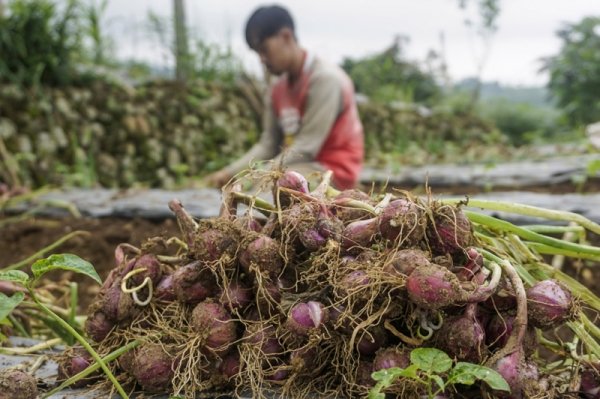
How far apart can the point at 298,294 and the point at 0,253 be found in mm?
3352

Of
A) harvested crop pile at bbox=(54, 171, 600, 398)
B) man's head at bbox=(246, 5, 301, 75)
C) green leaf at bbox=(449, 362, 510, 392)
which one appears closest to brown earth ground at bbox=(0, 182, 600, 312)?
man's head at bbox=(246, 5, 301, 75)

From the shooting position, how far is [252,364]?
138 cm

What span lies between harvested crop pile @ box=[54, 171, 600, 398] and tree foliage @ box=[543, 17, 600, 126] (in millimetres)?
14488

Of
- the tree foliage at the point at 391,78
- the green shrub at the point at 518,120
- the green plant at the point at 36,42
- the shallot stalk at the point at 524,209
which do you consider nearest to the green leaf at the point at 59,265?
the shallot stalk at the point at 524,209

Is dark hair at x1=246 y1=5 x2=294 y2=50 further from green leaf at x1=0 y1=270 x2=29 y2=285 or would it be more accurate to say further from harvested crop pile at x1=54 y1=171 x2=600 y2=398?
green leaf at x1=0 y1=270 x2=29 y2=285

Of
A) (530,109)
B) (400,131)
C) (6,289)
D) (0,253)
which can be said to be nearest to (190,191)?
(0,253)

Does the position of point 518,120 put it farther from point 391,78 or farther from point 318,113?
point 318,113

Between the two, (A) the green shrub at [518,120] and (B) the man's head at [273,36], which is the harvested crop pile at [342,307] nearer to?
(B) the man's head at [273,36]

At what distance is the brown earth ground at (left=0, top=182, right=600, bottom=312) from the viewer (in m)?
3.91

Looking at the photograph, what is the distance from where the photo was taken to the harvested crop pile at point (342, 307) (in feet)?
4.21

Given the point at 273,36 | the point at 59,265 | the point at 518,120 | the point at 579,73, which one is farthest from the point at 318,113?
the point at 518,120

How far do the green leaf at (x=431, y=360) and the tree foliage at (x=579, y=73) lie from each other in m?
14.7

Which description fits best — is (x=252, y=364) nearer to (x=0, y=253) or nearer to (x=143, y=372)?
(x=143, y=372)

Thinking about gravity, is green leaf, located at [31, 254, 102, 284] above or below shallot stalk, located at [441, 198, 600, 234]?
below
